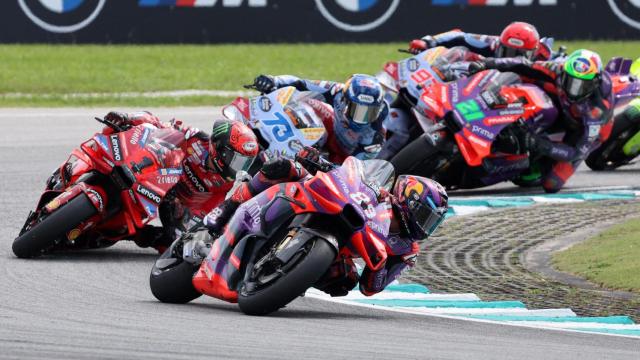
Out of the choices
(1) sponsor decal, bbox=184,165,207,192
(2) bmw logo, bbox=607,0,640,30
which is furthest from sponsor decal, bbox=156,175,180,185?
(2) bmw logo, bbox=607,0,640,30

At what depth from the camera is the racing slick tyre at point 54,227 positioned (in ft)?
36.8

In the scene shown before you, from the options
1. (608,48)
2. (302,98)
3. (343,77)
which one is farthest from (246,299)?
(608,48)

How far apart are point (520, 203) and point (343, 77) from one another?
423 inches

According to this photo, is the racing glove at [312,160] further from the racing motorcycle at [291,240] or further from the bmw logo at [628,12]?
the bmw logo at [628,12]

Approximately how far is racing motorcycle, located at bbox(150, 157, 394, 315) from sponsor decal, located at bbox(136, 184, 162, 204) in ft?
5.94

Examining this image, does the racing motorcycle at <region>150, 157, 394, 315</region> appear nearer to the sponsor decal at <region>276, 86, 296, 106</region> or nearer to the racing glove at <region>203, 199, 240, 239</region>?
the racing glove at <region>203, 199, 240, 239</region>

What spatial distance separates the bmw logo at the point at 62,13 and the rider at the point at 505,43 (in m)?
10.4

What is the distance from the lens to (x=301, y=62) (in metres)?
27.4

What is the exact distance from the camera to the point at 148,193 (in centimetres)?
1159

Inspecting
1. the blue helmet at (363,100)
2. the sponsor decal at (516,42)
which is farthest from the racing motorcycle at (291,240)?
the sponsor decal at (516,42)

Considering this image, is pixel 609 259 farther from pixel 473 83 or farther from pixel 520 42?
pixel 520 42

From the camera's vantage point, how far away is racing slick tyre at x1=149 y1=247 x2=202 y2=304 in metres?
9.84

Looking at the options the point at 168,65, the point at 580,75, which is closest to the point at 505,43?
the point at 580,75

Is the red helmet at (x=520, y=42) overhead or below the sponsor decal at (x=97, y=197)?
below
